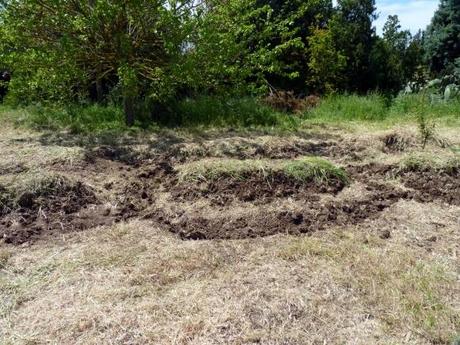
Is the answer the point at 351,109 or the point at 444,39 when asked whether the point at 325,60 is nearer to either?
the point at 351,109

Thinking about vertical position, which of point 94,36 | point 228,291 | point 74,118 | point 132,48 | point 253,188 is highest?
point 94,36

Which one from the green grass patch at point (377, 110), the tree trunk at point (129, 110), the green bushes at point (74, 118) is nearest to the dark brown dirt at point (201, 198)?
the green bushes at point (74, 118)

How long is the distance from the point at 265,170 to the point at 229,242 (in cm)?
123

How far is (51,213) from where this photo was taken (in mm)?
3785

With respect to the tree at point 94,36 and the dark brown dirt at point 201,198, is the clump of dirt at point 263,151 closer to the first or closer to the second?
the dark brown dirt at point 201,198

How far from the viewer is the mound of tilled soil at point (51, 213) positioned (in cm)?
353

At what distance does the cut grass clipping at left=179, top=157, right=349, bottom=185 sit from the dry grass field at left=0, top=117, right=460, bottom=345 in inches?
0.6

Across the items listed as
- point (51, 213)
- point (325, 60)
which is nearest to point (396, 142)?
point (51, 213)

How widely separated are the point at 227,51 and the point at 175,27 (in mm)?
685

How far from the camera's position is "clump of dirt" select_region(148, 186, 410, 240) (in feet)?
11.5

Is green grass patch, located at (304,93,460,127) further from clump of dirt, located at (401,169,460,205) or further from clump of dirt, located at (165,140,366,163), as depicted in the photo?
clump of dirt, located at (401,169,460,205)

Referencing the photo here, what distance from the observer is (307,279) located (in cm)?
285

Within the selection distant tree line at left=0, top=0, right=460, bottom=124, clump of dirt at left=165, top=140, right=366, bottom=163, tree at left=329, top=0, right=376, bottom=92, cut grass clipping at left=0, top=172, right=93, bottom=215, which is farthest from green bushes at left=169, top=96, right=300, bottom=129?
tree at left=329, top=0, right=376, bottom=92

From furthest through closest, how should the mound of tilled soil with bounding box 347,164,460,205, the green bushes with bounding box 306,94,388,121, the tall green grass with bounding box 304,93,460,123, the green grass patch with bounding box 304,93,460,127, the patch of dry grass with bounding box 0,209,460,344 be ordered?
the green bushes with bounding box 306,94,388,121 < the tall green grass with bounding box 304,93,460,123 < the green grass patch with bounding box 304,93,460,127 < the mound of tilled soil with bounding box 347,164,460,205 < the patch of dry grass with bounding box 0,209,460,344
